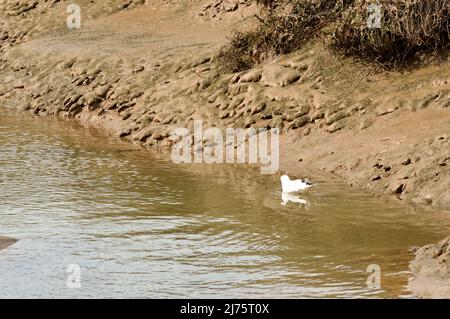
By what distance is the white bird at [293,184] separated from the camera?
38.0ft

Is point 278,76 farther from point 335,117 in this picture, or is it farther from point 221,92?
point 335,117

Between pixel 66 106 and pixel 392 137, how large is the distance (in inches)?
302

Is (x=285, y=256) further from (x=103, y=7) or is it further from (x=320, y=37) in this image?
(x=103, y=7)

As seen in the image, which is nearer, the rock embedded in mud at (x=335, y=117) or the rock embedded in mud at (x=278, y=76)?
the rock embedded in mud at (x=335, y=117)

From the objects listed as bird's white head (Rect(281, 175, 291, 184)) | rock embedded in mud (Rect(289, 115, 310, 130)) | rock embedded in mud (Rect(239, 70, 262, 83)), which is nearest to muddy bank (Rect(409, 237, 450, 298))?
bird's white head (Rect(281, 175, 291, 184))

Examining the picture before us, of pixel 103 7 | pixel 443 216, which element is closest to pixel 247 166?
pixel 443 216

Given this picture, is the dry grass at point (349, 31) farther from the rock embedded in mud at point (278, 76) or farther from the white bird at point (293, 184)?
the white bird at point (293, 184)

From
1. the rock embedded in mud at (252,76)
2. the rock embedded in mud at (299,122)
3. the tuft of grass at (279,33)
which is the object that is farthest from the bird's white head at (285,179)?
the tuft of grass at (279,33)

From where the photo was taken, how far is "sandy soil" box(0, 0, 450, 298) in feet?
41.2

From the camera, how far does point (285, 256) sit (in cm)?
942

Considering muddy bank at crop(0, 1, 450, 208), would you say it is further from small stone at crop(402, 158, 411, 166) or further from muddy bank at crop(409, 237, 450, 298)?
muddy bank at crop(409, 237, 450, 298)

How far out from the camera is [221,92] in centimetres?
1575

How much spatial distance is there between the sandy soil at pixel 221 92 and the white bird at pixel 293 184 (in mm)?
798

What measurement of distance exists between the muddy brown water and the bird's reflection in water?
8 centimetres
